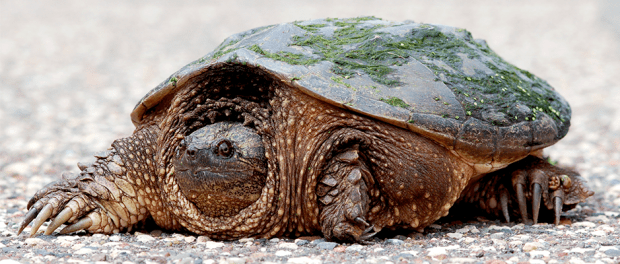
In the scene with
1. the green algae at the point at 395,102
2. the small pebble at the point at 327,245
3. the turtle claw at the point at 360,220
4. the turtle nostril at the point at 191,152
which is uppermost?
the green algae at the point at 395,102

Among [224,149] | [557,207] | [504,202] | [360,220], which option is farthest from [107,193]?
[557,207]

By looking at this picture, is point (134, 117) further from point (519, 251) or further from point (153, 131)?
point (519, 251)

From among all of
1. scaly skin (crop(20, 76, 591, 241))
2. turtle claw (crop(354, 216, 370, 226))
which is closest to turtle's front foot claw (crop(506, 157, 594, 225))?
scaly skin (crop(20, 76, 591, 241))

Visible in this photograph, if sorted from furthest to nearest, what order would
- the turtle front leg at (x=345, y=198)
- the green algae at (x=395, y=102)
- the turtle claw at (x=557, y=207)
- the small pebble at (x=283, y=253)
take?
the turtle claw at (x=557, y=207)
the green algae at (x=395, y=102)
the turtle front leg at (x=345, y=198)
the small pebble at (x=283, y=253)

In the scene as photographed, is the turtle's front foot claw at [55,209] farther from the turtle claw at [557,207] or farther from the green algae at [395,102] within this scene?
the turtle claw at [557,207]

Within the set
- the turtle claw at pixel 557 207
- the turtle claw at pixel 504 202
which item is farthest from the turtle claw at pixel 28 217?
the turtle claw at pixel 557 207

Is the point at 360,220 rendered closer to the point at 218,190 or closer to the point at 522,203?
the point at 218,190
